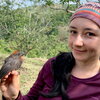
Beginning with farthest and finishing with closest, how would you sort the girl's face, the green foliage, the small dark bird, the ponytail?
the green foliage < the small dark bird < the ponytail < the girl's face

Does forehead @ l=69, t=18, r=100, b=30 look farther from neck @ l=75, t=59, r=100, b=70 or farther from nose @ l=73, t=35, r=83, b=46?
neck @ l=75, t=59, r=100, b=70

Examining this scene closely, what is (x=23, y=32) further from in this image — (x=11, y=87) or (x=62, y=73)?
(x=62, y=73)

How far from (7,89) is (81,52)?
0.57m

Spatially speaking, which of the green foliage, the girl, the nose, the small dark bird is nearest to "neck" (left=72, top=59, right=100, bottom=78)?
the girl

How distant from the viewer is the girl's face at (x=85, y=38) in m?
1.27

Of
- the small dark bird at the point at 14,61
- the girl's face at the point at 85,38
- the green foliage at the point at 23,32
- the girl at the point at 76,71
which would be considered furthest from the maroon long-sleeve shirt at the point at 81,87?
the green foliage at the point at 23,32

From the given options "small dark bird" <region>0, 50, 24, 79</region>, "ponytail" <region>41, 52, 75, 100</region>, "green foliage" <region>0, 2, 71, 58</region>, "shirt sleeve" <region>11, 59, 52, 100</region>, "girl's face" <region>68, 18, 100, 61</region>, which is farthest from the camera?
"green foliage" <region>0, 2, 71, 58</region>

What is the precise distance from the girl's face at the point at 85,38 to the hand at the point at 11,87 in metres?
0.46

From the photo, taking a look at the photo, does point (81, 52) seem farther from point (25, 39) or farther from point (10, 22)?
point (10, 22)

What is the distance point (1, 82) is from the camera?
1.58 m

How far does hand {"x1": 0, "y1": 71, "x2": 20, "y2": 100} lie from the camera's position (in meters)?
1.54

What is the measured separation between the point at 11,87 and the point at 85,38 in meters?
0.60

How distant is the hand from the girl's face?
1.52ft

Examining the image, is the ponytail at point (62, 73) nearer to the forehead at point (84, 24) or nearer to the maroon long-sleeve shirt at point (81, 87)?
the maroon long-sleeve shirt at point (81, 87)
